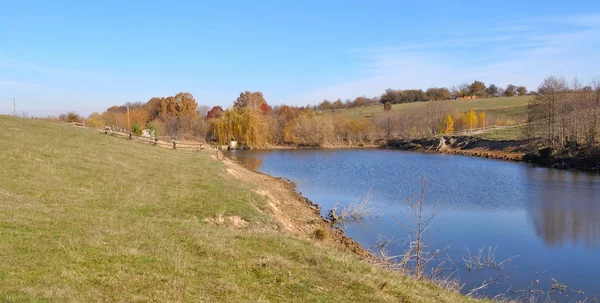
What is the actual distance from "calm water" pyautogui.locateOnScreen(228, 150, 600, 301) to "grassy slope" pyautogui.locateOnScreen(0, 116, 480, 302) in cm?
594

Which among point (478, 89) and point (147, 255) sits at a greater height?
point (478, 89)

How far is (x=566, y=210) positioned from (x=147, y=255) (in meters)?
21.7

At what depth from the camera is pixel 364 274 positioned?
875 cm

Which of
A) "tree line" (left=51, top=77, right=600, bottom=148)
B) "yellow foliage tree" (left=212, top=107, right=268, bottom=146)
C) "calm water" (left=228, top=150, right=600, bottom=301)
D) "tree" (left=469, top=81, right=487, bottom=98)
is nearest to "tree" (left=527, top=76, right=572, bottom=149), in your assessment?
"tree line" (left=51, top=77, right=600, bottom=148)

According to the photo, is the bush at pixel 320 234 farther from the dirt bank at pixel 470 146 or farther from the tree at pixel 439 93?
the tree at pixel 439 93

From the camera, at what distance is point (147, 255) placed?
805 cm

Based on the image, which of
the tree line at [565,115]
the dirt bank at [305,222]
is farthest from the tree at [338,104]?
the dirt bank at [305,222]

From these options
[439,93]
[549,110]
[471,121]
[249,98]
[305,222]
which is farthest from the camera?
[439,93]

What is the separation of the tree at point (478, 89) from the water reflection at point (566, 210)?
114391 millimetres

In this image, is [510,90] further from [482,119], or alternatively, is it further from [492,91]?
[482,119]

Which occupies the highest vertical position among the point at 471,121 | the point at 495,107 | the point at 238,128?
the point at 495,107

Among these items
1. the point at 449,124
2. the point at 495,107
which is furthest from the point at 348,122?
the point at 495,107

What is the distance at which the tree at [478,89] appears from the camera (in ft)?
470

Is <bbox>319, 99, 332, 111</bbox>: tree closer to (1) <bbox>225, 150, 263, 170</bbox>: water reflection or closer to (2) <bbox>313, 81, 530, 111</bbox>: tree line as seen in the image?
(2) <bbox>313, 81, 530, 111</bbox>: tree line
